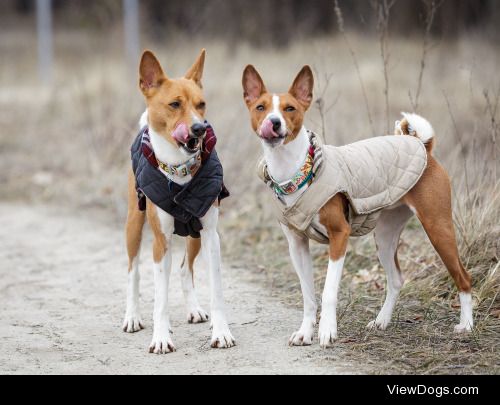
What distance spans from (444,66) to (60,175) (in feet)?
21.3

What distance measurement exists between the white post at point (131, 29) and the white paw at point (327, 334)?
9221 mm

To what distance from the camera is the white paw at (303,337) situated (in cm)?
484

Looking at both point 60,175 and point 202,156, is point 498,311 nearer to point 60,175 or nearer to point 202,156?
point 202,156

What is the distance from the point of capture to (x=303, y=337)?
4852mm

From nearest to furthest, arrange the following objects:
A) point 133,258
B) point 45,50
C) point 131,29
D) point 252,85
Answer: point 252,85 → point 133,258 → point 131,29 → point 45,50

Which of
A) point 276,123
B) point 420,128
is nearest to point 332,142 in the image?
point 420,128

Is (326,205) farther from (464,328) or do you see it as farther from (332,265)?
(464,328)

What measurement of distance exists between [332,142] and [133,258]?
3464 millimetres

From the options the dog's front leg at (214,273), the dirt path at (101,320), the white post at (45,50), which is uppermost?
the white post at (45,50)

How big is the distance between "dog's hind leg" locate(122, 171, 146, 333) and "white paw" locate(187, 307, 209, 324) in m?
0.34

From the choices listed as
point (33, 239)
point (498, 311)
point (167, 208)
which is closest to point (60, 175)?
point (33, 239)

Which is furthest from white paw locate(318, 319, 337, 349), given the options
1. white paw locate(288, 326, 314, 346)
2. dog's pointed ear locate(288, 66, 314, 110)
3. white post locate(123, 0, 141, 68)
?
white post locate(123, 0, 141, 68)

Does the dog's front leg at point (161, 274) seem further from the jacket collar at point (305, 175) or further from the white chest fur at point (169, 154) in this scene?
the jacket collar at point (305, 175)

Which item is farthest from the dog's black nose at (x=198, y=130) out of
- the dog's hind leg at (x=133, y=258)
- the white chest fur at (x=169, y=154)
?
the dog's hind leg at (x=133, y=258)
